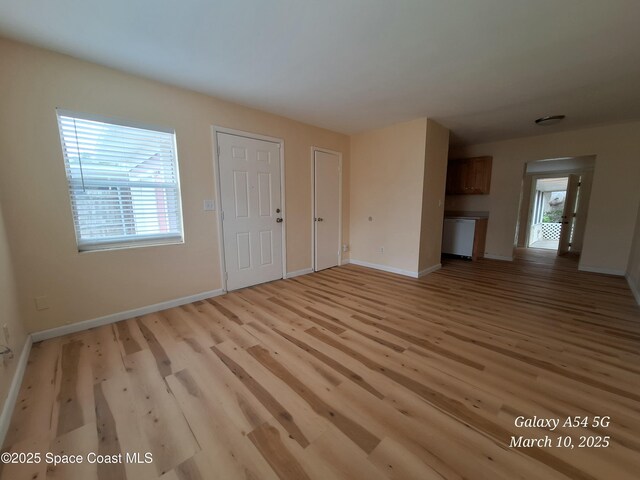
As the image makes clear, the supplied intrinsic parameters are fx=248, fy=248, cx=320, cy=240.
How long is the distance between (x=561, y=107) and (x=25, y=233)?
6.05 m

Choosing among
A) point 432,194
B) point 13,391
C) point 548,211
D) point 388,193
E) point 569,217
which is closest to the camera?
point 13,391

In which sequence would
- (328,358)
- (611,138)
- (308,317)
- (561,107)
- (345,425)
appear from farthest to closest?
(611,138) < (561,107) < (308,317) < (328,358) < (345,425)

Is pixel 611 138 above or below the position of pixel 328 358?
above

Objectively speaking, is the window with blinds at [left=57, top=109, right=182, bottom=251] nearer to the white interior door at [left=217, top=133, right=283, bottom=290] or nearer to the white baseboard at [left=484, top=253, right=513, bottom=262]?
the white interior door at [left=217, top=133, right=283, bottom=290]

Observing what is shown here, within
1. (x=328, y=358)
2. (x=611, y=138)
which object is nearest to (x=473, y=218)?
(x=611, y=138)

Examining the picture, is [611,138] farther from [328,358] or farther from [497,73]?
[328,358]

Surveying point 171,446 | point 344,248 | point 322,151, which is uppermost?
point 322,151

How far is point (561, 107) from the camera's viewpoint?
328 cm

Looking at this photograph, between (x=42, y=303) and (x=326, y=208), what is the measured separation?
3653mm

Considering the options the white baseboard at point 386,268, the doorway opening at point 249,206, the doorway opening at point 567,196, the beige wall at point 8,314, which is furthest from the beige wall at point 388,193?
the beige wall at point 8,314

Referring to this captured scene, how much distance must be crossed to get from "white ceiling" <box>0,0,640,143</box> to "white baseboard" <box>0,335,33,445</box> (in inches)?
95.6

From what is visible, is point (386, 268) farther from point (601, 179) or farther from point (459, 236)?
point (601, 179)

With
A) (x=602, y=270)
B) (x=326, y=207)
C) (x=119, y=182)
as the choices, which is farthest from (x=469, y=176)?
(x=119, y=182)

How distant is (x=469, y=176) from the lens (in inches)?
217
